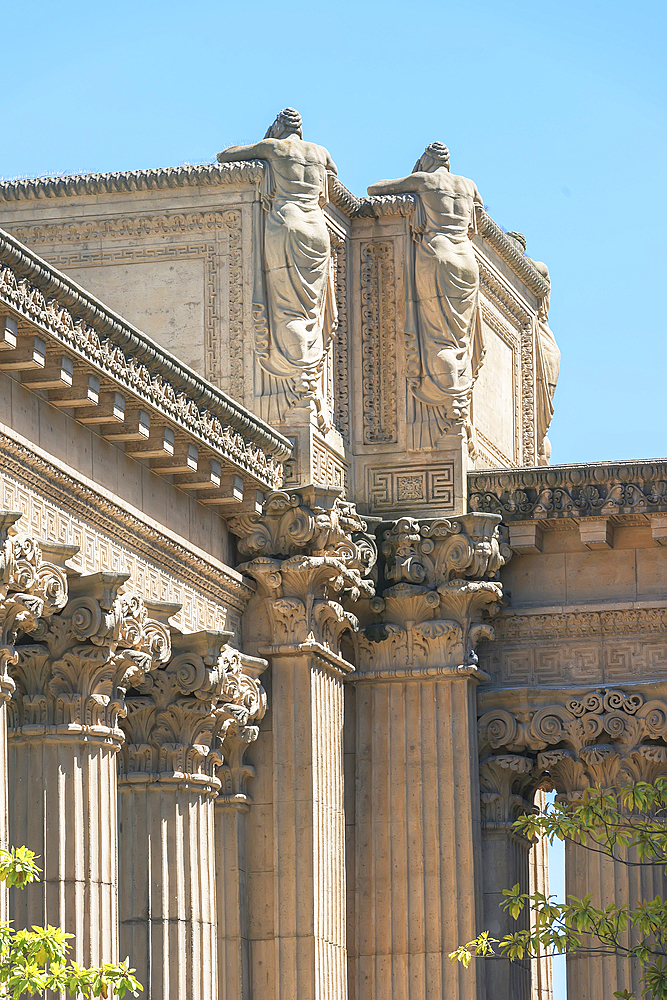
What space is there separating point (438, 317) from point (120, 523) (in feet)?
17.7

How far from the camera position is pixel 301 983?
2114cm

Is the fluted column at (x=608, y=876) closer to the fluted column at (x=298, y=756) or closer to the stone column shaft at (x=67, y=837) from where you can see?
the fluted column at (x=298, y=756)

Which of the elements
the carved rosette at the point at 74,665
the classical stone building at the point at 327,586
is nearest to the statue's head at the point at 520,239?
the classical stone building at the point at 327,586

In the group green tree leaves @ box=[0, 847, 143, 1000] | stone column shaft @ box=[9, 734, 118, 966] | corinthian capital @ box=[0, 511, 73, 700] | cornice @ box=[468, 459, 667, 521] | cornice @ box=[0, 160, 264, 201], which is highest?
cornice @ box=[0, 160, 264, 201]

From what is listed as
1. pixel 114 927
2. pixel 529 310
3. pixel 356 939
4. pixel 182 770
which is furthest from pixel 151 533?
pixel 529 310

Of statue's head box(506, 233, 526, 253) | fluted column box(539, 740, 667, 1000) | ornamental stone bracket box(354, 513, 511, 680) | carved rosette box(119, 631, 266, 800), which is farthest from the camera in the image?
statue's head box(506, 233, 526, 253)

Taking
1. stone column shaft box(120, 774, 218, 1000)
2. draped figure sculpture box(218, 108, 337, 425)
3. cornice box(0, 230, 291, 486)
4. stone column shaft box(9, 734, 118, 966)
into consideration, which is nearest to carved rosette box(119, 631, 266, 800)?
stone column shaft box(120, 774, 218, 1000)

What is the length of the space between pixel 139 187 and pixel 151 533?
4460 millimetres

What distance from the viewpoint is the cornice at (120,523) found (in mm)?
17641

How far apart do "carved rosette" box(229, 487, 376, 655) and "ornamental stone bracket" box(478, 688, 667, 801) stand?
2.47 metres

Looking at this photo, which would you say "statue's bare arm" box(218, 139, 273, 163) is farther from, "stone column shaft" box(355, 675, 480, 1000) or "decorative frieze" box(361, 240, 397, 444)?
"stone column shaft" box(355, 675, 480, 1000)

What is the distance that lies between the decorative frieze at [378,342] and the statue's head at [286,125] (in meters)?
1.57

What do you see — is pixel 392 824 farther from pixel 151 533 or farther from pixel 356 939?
pixel 151 533

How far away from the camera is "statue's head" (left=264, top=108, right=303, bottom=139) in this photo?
22.7 m
